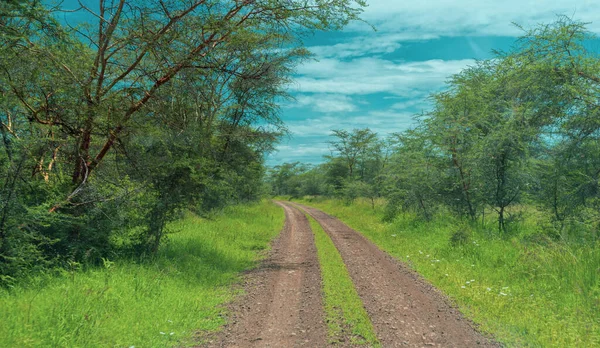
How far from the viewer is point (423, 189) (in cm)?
1502

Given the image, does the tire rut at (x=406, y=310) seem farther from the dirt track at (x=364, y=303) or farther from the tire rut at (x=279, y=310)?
the tire rut at (x=279, y=310)

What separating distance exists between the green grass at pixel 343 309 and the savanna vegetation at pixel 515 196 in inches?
67.0

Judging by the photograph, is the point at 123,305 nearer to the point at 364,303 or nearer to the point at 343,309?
the point at 343,309

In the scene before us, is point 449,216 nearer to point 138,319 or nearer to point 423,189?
point 423,189

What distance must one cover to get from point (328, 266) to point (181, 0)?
6.41 m

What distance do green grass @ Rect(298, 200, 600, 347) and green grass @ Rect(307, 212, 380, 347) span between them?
1672mm

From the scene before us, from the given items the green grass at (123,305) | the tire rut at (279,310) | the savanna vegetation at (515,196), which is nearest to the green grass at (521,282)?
the savanna vegetation at (515,196)

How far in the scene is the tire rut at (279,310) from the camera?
Answer: 4.54 metres

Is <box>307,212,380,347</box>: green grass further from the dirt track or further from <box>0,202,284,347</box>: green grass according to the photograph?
<box>0,202,284,347</box>: green grass

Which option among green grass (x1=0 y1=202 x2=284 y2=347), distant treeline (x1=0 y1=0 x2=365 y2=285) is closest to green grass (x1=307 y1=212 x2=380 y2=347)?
green grass (x1=0 y1=202 x2=284 y2=347)

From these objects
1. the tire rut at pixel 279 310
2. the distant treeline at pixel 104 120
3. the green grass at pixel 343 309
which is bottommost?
the tire rut at pixel 279 310

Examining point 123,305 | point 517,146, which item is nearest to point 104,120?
point 123,305

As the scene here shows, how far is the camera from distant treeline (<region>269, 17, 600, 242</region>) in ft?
27.7

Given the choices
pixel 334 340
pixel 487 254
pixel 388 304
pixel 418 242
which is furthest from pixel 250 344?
pixel 418 242
